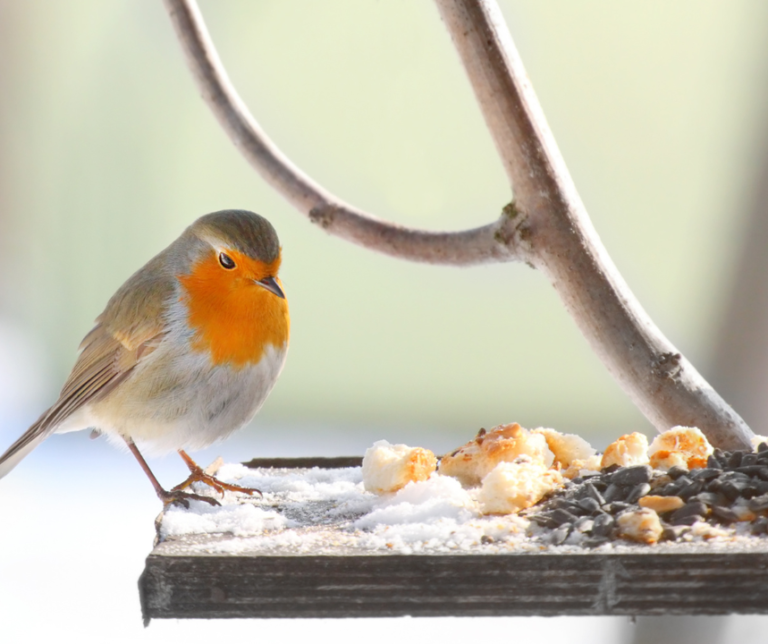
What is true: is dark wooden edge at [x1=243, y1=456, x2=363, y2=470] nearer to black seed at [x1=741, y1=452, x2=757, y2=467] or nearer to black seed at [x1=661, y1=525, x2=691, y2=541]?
black seed at [x1=741, y1=452, x2=757, y2=467]

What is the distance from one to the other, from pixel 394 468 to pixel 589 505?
0.48 meters

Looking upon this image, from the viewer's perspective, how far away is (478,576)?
148 centimetres

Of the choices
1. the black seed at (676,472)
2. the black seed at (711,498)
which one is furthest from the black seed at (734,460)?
the black seed at (711,498)

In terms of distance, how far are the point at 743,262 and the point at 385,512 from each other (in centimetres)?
289

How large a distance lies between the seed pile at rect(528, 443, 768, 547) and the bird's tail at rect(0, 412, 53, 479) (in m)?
1.54

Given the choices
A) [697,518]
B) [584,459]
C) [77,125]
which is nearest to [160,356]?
[584,459]

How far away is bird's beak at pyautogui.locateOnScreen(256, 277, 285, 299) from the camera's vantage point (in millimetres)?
2238

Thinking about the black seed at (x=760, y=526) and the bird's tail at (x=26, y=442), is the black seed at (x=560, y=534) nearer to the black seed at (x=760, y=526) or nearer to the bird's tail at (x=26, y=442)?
the black seed at (x=760, y=526)

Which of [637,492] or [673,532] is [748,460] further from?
[673,532]

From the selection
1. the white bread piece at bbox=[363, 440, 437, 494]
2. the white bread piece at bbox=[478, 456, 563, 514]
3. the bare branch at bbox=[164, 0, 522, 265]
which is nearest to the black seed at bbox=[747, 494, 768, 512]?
the white bread piece at bbox=[478, 456, 563, 514]

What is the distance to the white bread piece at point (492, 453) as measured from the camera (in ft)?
6.90

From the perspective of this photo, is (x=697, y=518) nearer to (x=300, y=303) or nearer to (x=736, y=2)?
(x=300, y=303)

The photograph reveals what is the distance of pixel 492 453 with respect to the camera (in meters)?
2.11

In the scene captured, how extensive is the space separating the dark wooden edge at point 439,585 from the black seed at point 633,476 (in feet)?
1.40
